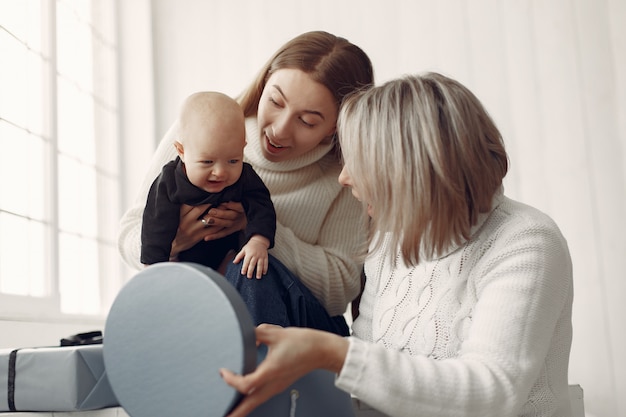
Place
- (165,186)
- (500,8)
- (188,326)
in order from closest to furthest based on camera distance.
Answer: (188,326), (165,186), (500,8)

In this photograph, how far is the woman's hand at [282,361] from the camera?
1034mm

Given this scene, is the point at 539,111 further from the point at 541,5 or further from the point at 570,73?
the point at 541,5

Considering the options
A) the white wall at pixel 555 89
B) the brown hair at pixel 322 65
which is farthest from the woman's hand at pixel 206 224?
the white wall at pixel 555 89

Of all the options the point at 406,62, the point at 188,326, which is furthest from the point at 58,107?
the point at 188,326

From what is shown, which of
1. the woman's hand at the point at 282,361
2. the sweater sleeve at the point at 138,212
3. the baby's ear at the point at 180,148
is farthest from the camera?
the sweater sleeve at the point at 138,212

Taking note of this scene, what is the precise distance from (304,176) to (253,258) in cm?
45

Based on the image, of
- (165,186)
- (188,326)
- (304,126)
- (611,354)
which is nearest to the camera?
(188,326)

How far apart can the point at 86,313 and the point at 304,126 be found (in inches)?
62.2

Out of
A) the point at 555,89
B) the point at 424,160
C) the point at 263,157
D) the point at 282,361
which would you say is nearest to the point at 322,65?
the point at 263,157

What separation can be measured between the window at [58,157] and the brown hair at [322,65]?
0.97 meters

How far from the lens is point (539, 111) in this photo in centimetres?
300

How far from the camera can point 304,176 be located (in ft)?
6.70

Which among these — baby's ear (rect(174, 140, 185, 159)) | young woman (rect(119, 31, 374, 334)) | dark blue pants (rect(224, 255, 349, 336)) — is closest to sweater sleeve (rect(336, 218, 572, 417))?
dark blue pants (rect(224, 255, 349, 336))

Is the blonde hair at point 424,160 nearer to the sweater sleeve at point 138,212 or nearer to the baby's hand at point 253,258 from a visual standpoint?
the baby's hand at point 253,258
